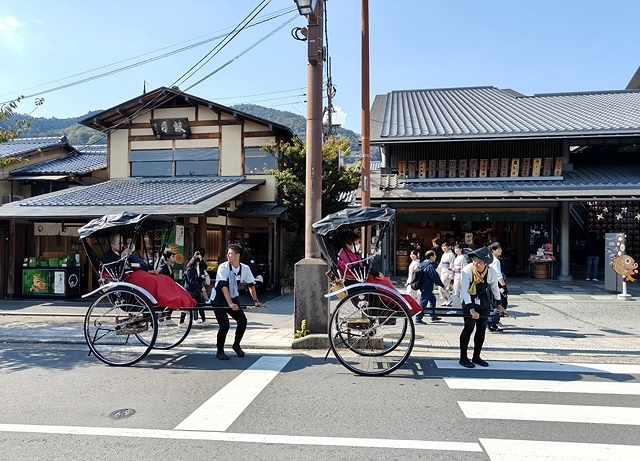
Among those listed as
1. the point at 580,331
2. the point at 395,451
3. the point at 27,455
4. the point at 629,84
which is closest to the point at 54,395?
the point at 27,455

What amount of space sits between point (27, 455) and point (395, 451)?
2.94 metres

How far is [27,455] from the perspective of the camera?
11.1 ft

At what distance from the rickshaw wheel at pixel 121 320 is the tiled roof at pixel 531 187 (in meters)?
9.63

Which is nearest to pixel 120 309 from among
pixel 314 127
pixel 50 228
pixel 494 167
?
pixel 314 127

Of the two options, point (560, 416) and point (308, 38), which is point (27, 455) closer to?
point (560, 416)

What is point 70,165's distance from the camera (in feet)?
59.3

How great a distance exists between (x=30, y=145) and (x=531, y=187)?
21.5 m

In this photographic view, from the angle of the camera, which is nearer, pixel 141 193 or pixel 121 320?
pixel 121 320

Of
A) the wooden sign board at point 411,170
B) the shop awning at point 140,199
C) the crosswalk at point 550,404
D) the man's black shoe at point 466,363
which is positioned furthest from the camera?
the wooden sign board at point 411,170

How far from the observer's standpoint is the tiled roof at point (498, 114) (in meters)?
15.8

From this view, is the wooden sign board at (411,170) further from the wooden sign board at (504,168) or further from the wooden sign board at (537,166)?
the wooden sign board at (537,166)

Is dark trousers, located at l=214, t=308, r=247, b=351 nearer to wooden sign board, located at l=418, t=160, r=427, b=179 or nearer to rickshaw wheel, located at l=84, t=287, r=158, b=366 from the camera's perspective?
rickshaw wheel, located at l=84, t=287, r=158, b=366

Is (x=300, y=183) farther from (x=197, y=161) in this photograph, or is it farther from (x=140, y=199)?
(x=140, y=199)

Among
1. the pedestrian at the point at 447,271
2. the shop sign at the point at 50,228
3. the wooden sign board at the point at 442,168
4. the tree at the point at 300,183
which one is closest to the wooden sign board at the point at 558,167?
the wooden sign board at the point at 442,168
